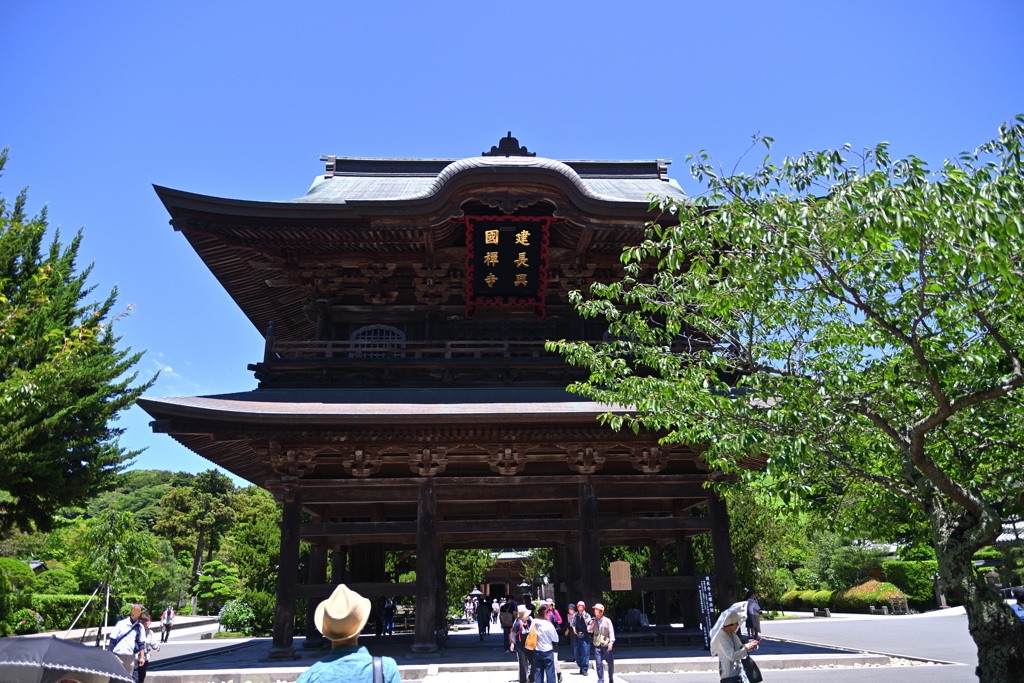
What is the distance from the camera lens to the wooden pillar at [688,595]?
16.9m

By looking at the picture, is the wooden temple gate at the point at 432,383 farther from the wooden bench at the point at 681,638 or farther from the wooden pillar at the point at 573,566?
the wooden bench at the point at 681,638

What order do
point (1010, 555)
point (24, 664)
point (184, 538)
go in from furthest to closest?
point (184, 538) → point (1010, 555) → point (24, 664)

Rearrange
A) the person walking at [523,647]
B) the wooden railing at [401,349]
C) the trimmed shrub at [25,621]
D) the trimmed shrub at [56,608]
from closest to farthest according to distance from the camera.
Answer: the person walking at [523,647] → the wooden railing at [401,349] → the trimmed shrub at [25,621] → the trimmed shrub at [56,608]

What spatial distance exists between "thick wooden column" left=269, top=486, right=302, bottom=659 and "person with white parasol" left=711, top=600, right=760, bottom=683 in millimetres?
9179

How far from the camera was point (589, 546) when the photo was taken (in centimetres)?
1387

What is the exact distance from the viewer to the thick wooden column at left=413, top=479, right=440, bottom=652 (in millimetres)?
13281

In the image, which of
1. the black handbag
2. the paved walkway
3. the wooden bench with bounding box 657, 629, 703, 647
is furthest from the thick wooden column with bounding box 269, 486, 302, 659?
the black handbag

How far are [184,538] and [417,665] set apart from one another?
59.6 metres

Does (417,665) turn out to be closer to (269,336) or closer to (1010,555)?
(269,336)

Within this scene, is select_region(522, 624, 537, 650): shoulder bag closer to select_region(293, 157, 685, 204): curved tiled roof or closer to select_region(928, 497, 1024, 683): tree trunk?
select_region(928, 497, 1024, 683): tree trunk

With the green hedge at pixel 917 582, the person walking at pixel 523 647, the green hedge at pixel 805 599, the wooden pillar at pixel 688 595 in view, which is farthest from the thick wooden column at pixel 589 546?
the green hedge at pixel 805 599

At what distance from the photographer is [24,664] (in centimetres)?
419

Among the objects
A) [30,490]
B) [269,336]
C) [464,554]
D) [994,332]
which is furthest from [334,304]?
[464,554]

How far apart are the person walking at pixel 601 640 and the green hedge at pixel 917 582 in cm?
3262
